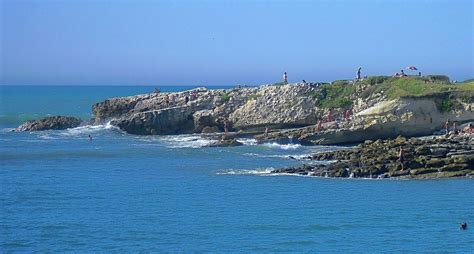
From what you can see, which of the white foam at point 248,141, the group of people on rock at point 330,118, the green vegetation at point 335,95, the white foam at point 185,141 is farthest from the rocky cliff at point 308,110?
the white foam at point 185,141

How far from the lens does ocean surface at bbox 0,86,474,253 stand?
1169 inches

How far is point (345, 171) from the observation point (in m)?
44.1

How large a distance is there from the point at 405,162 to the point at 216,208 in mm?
12893

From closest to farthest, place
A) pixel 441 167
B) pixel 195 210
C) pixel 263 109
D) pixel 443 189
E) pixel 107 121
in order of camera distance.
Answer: pixel 195 210 → pixel 443 189 → pixel 441 167 → pixel 263 109 → pixel 107 121

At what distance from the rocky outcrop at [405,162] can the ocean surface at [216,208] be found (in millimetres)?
1275

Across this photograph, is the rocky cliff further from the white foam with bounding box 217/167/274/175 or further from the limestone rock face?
the white foam with bounding box 217/167/274/175

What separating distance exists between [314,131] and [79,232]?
30376mm

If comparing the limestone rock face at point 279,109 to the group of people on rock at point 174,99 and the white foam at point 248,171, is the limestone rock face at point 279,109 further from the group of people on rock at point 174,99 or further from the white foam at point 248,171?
the white foam at point 248,171

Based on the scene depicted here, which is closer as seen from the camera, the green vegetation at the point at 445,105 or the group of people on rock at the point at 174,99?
the green vegetation at the point at 445,105

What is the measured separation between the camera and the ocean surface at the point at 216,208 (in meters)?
29.7

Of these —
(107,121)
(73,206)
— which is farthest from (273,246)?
(107,121)

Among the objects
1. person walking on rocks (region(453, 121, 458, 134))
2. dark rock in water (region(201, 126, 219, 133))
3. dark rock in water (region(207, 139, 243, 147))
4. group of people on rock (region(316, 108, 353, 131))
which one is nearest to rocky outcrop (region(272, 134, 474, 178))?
person walking on rocks (region(453, 121, 458, 134))

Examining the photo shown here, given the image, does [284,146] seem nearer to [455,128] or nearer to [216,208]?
[455,128]

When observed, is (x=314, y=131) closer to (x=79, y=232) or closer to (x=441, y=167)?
(x=441, y=167)
